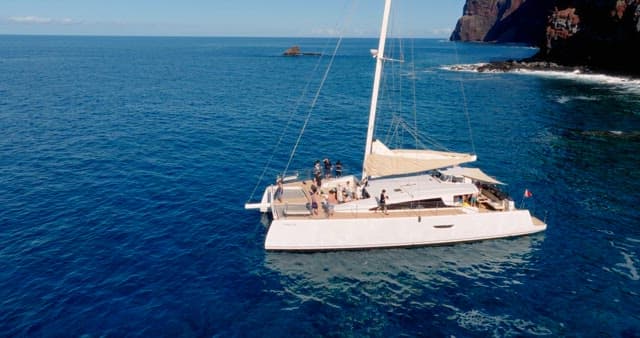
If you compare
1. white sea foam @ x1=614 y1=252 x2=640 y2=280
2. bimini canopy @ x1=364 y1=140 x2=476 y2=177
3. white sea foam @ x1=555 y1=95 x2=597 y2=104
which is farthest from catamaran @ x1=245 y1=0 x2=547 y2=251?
white sea foam @ x1=555 y1=95 x2=597 y2=104

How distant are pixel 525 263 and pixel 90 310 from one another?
2094cm

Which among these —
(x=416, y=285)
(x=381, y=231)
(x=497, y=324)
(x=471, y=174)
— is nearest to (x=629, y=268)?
(x=497, y=324)

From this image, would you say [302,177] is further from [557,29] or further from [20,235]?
[557,29]

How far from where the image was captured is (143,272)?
71.1ft

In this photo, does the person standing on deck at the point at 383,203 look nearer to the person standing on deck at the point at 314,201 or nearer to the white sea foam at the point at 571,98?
the person standing on deck at the point at 314,201

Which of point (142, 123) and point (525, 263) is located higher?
point (142, 123)

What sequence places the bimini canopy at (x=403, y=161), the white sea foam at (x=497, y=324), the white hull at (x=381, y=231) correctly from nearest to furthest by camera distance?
the white sea foam at (x=497, y=324), the white hull at (x=381, y=231), the bimini canopy at (x=403, y=161)

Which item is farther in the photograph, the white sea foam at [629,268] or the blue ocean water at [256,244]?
the white sea foam at [629,268]

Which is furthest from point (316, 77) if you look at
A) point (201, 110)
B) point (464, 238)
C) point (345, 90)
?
point (464, 238)

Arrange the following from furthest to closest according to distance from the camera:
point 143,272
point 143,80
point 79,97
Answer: point 143,80, point 79,97, point 143,272

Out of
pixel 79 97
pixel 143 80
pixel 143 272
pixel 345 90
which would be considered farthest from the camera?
pixel 143 80

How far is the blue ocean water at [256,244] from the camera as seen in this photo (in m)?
18.6

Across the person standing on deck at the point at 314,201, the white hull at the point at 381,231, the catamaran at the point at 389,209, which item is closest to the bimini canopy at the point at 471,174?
the catamaran at the point at 389,209

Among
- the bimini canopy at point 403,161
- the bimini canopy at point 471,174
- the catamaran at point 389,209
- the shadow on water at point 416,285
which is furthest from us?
the bimini canopy at point 471,174
